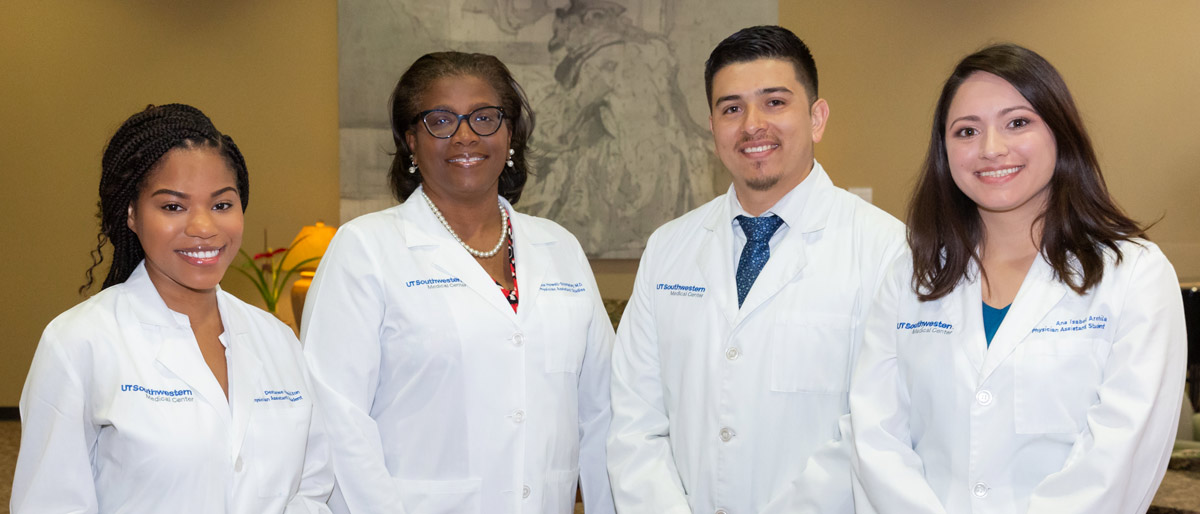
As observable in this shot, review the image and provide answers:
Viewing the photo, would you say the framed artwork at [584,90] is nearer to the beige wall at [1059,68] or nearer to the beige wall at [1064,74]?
the beige wall at [1059,68]

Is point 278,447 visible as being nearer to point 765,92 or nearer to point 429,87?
point 429,87

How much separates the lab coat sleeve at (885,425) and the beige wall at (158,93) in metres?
4.65

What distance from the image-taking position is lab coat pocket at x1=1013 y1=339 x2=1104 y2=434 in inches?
66.1

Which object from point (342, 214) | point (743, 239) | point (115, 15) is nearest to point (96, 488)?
point (743, 239)

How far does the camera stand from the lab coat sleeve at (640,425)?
2.15 m

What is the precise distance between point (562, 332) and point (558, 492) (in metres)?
0.38

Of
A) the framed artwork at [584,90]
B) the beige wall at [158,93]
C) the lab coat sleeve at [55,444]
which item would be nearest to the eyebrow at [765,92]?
the lab coat sleeve at [55,444]

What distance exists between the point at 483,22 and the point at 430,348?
4.09 metres

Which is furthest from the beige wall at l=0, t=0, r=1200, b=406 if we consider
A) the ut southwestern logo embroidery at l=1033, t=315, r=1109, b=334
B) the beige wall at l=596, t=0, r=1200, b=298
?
the ut southwestern logo embroidery at l=1033, t=315, r=1109, b=334

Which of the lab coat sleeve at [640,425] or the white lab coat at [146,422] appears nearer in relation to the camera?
the white lab coat at [146,422]

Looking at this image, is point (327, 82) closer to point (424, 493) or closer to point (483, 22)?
point (483, 22)

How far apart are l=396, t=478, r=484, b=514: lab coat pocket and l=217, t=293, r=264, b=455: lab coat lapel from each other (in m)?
0.48

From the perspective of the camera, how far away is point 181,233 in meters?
1.71

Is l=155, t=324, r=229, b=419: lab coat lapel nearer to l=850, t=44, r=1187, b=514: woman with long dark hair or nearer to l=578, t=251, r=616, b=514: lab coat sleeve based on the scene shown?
l=578, t=251, r=616, b=514: lab coat sleeve
